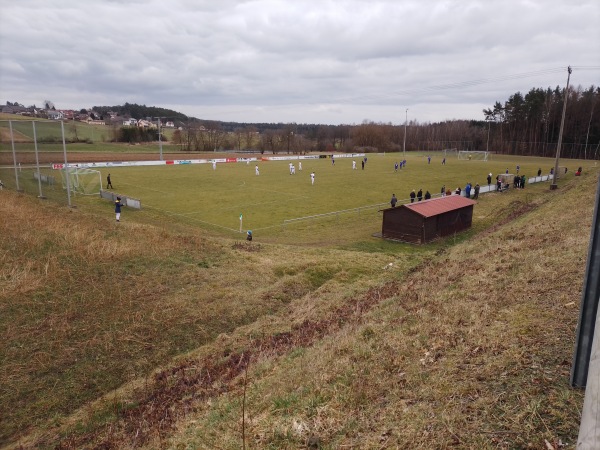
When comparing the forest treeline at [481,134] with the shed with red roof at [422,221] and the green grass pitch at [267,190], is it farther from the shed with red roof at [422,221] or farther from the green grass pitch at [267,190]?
the shed with red roof at [422,221]

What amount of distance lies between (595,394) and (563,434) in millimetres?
1687

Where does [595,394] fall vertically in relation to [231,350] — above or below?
above

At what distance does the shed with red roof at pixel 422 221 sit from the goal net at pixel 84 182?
99.3ft

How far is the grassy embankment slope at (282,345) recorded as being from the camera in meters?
5.21

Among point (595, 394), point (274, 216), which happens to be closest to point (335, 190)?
point (274, 216)

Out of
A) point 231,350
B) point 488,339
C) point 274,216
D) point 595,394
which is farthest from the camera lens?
point 274,216

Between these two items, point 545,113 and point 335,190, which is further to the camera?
point 545,113

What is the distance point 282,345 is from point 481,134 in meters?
152

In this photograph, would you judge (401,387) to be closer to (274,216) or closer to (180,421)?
(180,421)

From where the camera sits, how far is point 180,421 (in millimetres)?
6871

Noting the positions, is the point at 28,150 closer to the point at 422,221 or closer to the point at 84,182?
the point at 84,182

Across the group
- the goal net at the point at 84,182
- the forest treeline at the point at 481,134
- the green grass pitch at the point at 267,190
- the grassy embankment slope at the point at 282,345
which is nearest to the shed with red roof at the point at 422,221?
the grassy embankment slope at the point at 282,345

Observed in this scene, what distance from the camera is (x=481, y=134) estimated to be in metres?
142

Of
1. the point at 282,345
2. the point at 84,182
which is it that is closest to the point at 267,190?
the point at 84,182
